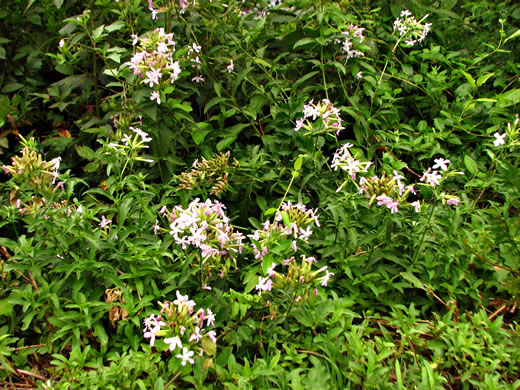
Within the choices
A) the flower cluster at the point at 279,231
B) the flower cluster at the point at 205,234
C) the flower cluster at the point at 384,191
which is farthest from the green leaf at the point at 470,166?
the flower cluster at the point at 205,234

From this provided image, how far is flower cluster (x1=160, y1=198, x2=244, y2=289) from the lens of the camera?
1778mm

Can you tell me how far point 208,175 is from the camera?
2.32 metres

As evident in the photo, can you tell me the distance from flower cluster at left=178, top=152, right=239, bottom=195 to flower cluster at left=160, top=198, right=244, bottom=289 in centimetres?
33

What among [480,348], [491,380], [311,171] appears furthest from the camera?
[311,171]

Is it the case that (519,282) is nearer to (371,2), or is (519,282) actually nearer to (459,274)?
(459,274)

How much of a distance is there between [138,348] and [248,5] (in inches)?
111

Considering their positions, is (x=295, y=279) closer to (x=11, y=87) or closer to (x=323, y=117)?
(x=323, y=117)

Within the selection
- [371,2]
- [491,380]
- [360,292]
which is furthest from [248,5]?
[491,380]

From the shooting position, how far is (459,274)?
2102 millimetres

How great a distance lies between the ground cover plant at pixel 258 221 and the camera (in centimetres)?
176

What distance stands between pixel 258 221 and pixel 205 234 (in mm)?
523

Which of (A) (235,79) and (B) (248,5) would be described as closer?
(A) (235,79)

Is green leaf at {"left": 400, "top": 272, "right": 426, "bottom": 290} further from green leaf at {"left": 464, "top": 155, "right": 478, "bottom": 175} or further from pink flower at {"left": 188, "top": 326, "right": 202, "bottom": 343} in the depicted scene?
pink flower at {"left": 188, "top": 326, "right": 202, "bottom": 343}

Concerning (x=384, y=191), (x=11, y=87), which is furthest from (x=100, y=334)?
(x=11, y=87)
